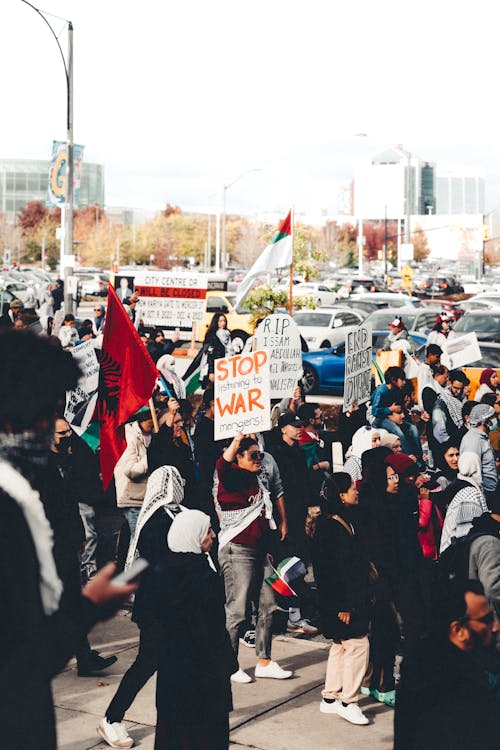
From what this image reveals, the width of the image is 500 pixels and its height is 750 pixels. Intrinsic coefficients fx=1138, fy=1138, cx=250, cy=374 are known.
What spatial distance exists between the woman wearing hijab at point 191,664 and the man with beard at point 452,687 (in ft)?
4.43

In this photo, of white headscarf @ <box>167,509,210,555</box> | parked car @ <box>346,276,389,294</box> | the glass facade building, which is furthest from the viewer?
the glass facade building

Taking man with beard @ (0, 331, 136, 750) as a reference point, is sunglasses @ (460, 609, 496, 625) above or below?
below

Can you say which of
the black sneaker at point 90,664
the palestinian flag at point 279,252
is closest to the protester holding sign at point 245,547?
the black sneaker at point 90,664

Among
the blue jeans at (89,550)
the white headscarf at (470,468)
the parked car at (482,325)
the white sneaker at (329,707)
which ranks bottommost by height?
the white sneaker at (329,707)

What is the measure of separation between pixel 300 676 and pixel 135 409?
2402mm

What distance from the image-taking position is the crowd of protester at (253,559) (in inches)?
103

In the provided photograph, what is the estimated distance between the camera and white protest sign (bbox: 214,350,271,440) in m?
8.52

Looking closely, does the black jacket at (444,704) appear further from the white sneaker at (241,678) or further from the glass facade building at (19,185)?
the glass facade building at (19,185)

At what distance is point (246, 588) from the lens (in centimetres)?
717

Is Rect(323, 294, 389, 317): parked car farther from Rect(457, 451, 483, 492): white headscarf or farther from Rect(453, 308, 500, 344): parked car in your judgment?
Rect(457, 451, 483, 492): white headscarf

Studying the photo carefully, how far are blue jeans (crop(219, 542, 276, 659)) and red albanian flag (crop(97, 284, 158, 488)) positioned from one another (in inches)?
60.5

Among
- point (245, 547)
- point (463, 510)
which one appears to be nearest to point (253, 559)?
point (245, 547)

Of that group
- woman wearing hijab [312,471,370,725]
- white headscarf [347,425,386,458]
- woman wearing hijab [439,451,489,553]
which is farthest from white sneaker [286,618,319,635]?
woman wearing hijab [312,471,370,725]

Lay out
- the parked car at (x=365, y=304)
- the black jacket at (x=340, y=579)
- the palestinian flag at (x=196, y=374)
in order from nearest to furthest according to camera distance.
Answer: the black jacket at (x=340, y=579) < the palestinian flag at (x=196, y=374) < the parked car at (x=365, y=304)
